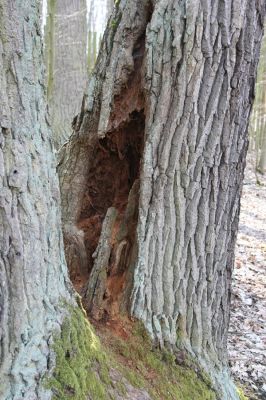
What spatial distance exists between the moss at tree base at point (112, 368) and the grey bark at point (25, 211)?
77 millimetres

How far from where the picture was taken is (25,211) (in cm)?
170

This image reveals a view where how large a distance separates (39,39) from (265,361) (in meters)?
2.97

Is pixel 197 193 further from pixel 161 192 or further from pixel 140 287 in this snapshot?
pixel 140 287

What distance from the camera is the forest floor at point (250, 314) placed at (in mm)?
3231

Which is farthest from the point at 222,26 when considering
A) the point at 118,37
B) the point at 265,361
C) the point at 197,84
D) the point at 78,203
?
the point at 265,361

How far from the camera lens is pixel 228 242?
7.75ft

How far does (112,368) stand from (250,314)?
8.49ft

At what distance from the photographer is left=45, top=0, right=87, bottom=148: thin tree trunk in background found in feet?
20.0

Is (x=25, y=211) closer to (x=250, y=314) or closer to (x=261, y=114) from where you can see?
(x=250, y=314)

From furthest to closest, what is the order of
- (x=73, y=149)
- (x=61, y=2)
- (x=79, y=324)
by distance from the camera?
(x=61, y=2) → (x=73, y=149) → (x=79, y=324)

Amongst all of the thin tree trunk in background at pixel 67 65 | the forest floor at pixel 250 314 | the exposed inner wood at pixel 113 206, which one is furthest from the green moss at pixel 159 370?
the thin tree trunk in background at pixel 67 65

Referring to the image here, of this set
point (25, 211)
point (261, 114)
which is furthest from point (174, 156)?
point (261, 114)

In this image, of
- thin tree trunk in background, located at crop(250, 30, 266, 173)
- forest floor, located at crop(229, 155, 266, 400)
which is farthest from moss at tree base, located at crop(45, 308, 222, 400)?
thin tree trunk in background, located at crop(250, 30, 266, 173)

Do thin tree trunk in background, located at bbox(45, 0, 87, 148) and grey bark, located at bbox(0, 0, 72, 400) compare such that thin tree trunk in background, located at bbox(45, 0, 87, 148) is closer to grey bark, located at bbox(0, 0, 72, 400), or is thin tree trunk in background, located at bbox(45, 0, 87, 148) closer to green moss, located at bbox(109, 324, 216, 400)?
green moss, located at bbox(109, 324, 216, 400)
